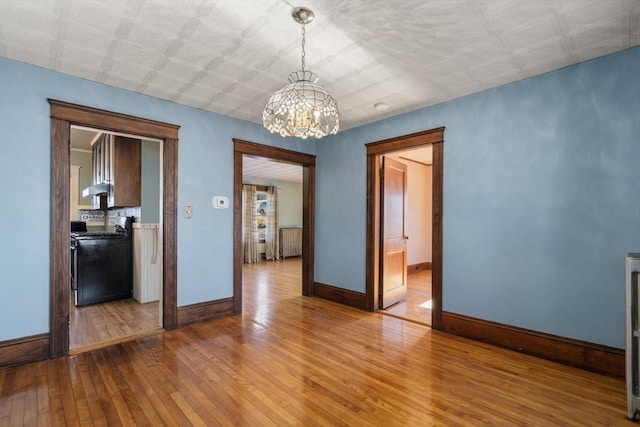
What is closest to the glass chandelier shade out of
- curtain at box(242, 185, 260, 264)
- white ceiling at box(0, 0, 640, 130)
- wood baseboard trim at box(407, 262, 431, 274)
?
white ceiling at box(0, 0, 640, 130)

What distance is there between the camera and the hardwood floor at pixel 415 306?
4.00 metres

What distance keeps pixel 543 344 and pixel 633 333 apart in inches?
36.6

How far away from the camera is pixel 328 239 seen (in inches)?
194

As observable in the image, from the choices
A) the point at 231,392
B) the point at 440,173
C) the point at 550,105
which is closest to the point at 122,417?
the point at 231,392

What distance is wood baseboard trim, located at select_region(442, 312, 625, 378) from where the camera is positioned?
2495mm

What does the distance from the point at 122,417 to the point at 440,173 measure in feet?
12.3

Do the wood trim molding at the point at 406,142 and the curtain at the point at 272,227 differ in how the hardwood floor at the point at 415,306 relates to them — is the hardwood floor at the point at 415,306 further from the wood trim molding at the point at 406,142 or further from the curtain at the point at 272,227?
the curtain at the point at 272,227

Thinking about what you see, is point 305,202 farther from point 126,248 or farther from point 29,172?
point 29,172

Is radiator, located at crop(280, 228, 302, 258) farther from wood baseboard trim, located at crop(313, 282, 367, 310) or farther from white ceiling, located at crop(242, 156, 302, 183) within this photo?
wood baseboard trim, located at crop(313, 282, 367, 310)

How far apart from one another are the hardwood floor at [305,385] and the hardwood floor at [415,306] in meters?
0.55

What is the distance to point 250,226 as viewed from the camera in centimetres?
901

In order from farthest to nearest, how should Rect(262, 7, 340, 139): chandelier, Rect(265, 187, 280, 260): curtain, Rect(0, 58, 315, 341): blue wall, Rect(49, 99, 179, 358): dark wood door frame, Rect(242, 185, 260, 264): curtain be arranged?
Rect(265, 187, 280, 260): curtain < Rect(242, 185, 260, 264): curtain < Rect(49, 99, 179, 358): dark wood door frame < Rect(0, 58, 315, 341): blue wall < Rect(262, 7, 340, 139): chandelier

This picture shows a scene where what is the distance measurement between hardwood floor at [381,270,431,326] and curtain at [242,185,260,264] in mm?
4716

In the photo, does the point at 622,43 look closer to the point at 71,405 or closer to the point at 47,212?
the point at 71,405
